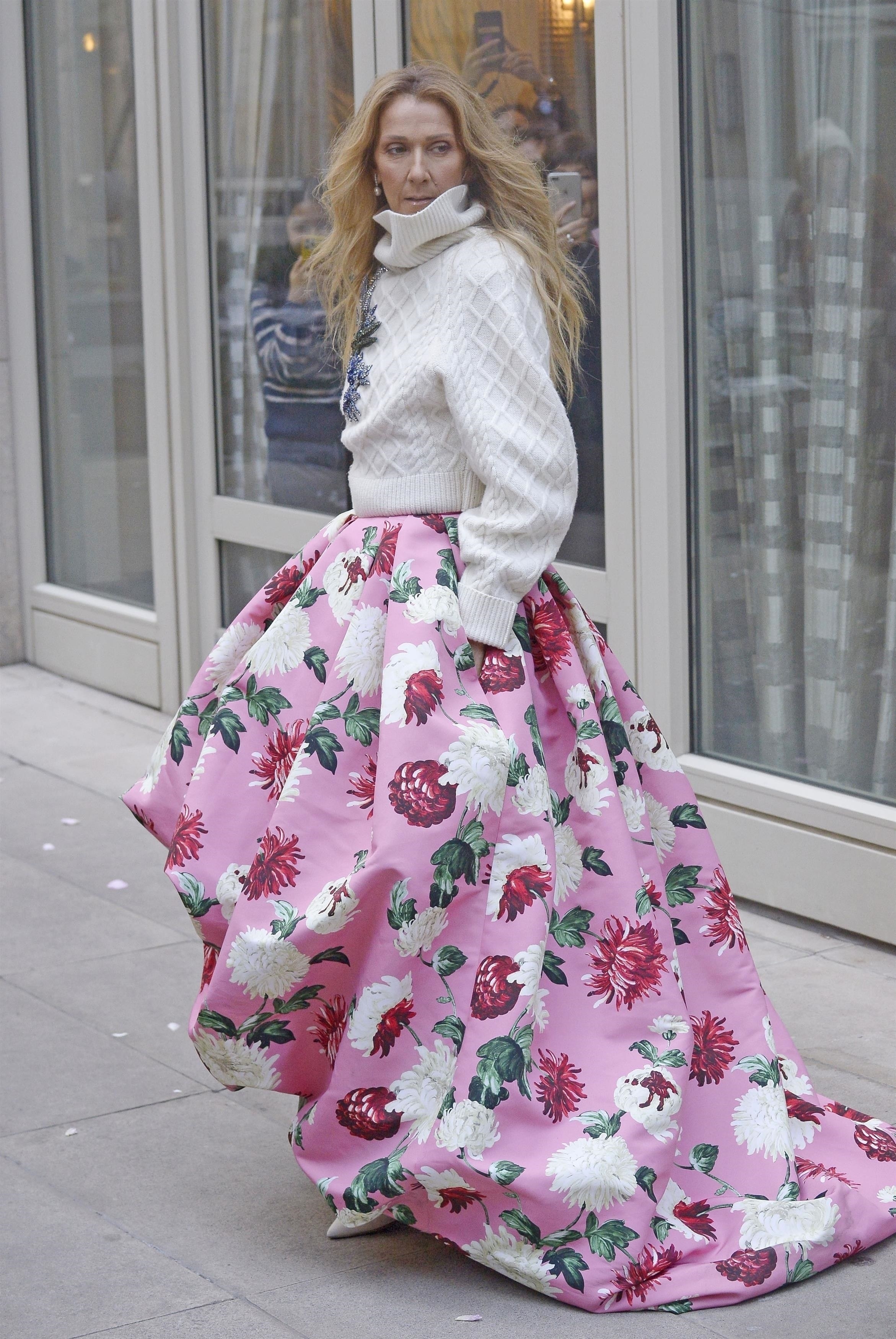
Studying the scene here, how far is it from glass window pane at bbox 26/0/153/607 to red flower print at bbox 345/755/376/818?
4.41 m

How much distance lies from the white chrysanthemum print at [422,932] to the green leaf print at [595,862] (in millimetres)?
274

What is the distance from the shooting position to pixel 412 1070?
282 centimetres

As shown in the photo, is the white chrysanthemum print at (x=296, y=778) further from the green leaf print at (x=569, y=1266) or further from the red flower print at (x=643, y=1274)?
the red flower print at (x=643, y=1274)

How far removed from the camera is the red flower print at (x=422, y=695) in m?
2.79

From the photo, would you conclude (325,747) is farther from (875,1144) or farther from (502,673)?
(875,1144)

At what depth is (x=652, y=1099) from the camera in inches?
110

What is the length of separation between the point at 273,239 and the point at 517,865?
13.3 ft

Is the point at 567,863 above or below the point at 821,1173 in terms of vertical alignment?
above

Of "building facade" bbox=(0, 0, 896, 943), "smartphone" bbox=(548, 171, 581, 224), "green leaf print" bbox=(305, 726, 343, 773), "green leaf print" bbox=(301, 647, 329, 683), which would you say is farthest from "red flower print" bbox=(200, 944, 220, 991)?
"smartphone" bbox=(548, 171, 581, 224)

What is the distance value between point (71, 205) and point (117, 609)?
1.70 m

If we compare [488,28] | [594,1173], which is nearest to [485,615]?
[594,1173]

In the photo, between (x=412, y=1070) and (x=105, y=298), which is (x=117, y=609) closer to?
(x=105, y=298)

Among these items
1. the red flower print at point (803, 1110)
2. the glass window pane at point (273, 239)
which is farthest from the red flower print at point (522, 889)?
the glass window pane at point (273, 239)

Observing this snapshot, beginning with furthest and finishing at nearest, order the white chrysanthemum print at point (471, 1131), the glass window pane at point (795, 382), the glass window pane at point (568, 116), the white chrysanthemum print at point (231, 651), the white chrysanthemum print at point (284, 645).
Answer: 1. the glass window pane at point (568, 116)
2. the glass window pane at point (795, 382)
3. the white chrysanthemum print at point (231, 651)
4. the white chrysanthemum print at point (284, 645)
5. the white chrysanthemum print at point (471, 1131)
